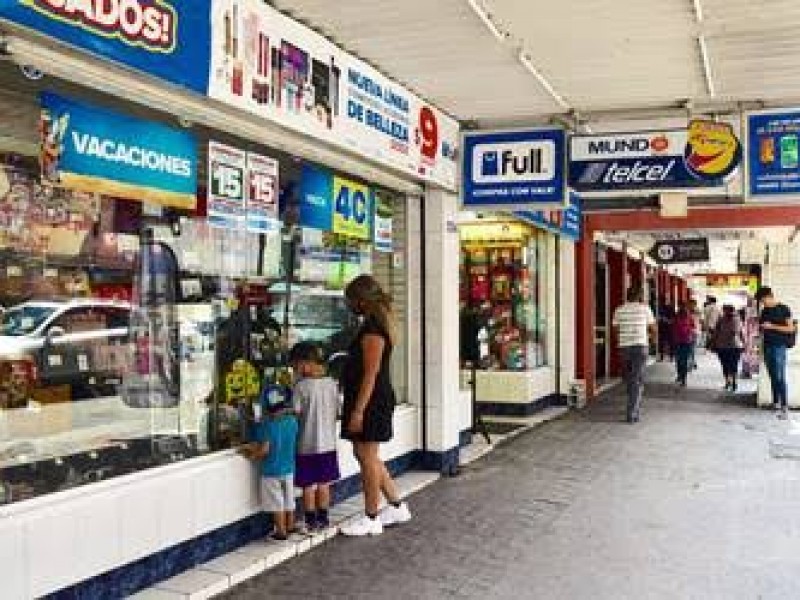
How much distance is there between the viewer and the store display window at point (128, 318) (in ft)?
14.1

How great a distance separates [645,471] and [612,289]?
392 inches

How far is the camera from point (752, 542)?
5.68m

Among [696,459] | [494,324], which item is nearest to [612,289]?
[494,324]

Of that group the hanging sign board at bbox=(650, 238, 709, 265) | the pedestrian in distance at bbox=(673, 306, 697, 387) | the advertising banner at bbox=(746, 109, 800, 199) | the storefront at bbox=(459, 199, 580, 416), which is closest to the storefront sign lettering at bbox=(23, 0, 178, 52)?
the advertising banner at bbox=(746, 109, 800, 199)

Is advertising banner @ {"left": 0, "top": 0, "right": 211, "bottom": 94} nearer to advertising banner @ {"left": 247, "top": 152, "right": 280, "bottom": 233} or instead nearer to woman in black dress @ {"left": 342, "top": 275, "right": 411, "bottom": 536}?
advertising banner @ {"left": 247, "top": 152, "right": 280, "bottom": 233}

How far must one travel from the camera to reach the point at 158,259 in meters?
5.25

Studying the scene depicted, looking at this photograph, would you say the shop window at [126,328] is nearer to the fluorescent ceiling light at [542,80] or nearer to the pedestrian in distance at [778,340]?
the fluorescent ceiling light at [542,80]

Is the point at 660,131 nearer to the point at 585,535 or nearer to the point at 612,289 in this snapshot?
the point at 585,535

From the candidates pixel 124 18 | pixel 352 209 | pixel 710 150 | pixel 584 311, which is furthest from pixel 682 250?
pixel 124 18

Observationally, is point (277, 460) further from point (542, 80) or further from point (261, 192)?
point (542, 80)

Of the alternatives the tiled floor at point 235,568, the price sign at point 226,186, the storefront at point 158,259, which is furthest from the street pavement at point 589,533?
the price sign at point 226,186

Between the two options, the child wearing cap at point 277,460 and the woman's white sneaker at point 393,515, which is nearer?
the child wearing cap at point 277,460

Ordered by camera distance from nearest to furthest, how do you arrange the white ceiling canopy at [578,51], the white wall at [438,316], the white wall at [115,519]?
the white wall at [115,519]
the white ceiling canopy at [578,51]
the white wall at [438,316]

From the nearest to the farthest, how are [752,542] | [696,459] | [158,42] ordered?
[158,42] < [752,542] < [696,459]
